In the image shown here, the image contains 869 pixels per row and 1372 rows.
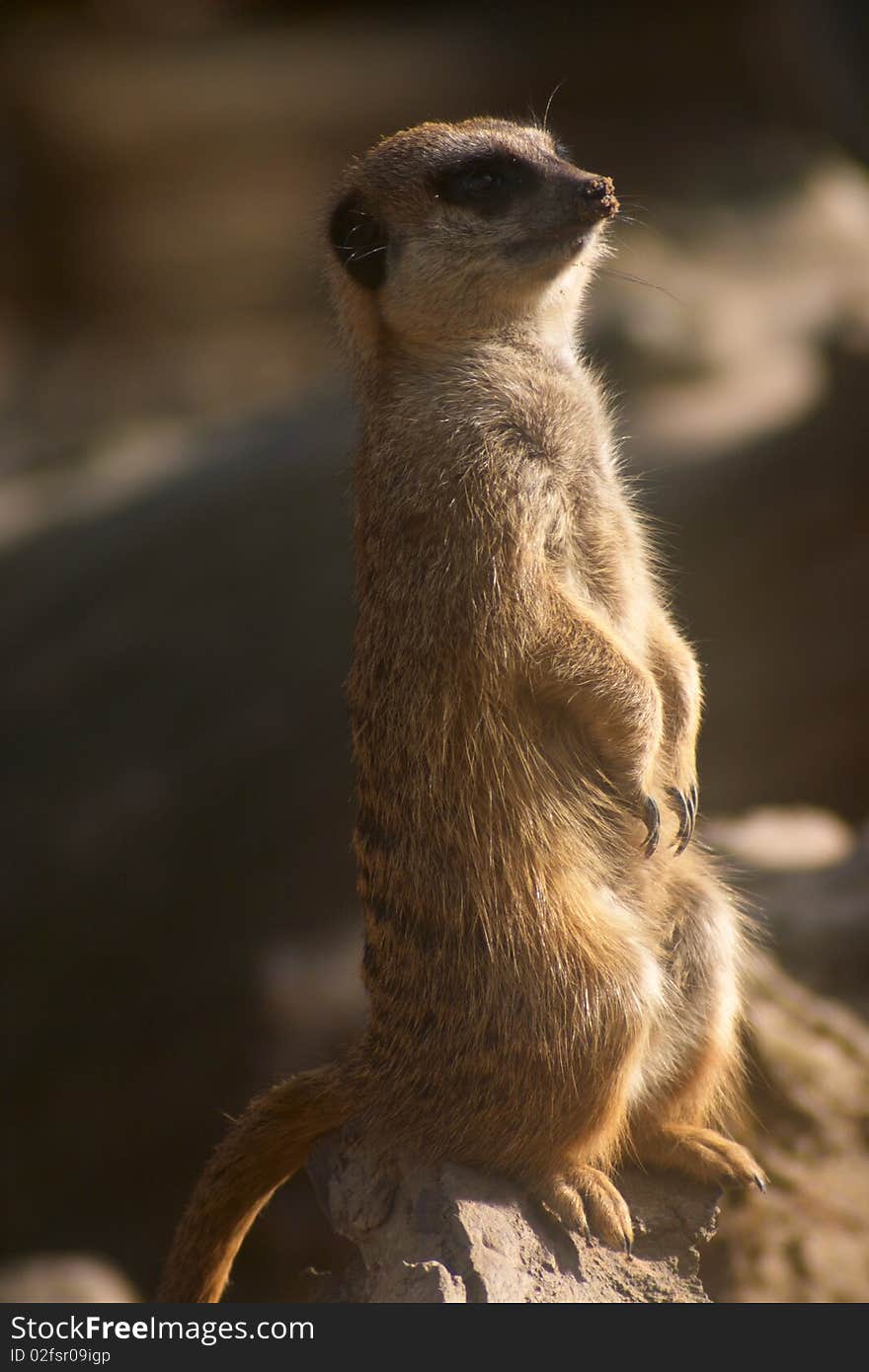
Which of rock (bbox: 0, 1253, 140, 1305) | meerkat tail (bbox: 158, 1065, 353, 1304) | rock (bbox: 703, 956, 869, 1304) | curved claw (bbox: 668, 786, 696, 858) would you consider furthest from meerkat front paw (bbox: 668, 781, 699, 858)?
rock (bbox: 0, 1253, 140, 1305)

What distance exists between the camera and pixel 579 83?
8.66m

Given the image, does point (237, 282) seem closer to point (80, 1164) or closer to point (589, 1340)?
point (80, 1164)

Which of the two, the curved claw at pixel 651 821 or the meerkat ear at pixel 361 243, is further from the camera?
the meerkat ear at pixel 361 243

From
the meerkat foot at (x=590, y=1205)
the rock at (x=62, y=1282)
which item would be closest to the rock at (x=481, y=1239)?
the meerkat foot at (x=590, y=1205)

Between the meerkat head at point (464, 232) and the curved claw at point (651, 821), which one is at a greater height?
the meerkat head at point (464, 232)

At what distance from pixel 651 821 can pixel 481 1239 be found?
0.57 m

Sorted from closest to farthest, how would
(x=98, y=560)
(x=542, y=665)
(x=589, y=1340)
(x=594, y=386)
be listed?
(x=589, y=1340) < (x=542, y=665) < (x=594, y=386) < (x=98, y=560)

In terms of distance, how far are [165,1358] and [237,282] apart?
7528 millimetres

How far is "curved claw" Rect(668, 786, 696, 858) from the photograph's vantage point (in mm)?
1940

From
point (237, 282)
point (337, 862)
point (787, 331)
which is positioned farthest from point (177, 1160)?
point (237, 282)

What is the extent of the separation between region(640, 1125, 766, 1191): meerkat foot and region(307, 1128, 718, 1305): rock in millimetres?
26

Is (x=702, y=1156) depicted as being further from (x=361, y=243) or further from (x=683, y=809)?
(x=361, y=243)

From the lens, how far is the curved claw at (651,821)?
1.86m

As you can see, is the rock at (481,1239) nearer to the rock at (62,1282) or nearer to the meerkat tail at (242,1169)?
the meerkat tail at (242,1169)
